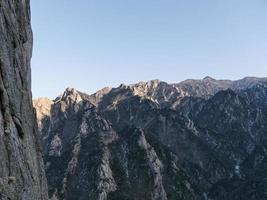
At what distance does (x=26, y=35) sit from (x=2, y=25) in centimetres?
1252

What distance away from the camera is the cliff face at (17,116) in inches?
1734

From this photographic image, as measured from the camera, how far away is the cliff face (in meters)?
44.0

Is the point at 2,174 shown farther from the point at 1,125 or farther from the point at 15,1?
the point at 15,1

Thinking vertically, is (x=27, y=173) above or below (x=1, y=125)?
below

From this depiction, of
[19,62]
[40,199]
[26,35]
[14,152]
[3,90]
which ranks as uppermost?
[26,35]

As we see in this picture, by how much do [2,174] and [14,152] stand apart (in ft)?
15.0

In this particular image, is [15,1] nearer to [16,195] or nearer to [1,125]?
[1,125]

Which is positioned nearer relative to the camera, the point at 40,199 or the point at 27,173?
the point at 27,173

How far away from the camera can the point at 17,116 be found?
159 feet

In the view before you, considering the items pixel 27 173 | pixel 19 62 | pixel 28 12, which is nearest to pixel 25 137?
pixel 27 173

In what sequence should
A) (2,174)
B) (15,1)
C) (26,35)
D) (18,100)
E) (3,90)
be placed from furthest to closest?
(26,35) → (15,1) → (18,100) → (3,90) → (2,174)

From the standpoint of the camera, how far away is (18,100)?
165ft

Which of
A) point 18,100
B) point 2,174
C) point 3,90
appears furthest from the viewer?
point 18,100

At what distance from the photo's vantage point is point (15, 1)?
180 feet
